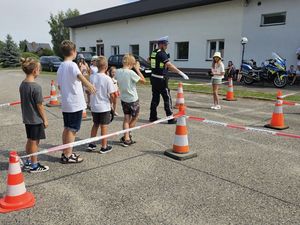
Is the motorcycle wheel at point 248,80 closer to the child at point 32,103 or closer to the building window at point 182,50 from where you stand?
the building window at point 182,50

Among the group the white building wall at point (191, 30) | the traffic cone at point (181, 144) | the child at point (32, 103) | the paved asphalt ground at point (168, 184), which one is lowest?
the paved asphalt ground at point (168, 184)

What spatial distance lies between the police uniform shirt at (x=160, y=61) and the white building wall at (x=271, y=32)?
12295 millimetres

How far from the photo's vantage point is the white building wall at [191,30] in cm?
1948

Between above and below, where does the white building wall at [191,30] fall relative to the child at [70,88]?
→ above

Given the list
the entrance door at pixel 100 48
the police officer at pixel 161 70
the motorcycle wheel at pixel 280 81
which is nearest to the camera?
the police officer at pixel 161 70

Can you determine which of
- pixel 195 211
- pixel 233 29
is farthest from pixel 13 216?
pixel 233 29

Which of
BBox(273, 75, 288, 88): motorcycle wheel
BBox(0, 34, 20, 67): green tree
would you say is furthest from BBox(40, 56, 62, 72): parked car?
BBox(273, 75, 288, 88): motorcycle wheel

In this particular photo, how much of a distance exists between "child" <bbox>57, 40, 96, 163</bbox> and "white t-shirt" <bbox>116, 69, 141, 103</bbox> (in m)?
1.09

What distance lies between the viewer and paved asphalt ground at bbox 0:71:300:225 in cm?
315

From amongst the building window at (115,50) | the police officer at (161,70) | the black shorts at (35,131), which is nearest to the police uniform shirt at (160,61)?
the police officer at (161,70)

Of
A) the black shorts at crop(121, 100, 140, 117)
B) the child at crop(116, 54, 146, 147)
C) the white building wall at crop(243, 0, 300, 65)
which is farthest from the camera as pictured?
the white building wall at crop(243, 0, 300, 65)

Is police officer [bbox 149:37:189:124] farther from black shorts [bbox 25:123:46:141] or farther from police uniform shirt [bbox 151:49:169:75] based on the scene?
black shorts [bbox 25:123:46:141]

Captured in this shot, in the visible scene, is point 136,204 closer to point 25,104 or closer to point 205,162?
point 205,162

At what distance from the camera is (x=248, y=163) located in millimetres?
4676
